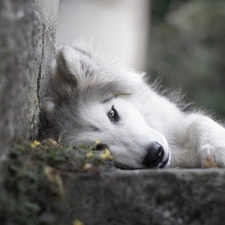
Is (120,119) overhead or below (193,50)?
overhead

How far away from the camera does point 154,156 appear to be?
3.31 m

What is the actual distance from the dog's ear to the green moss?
1.31 metres

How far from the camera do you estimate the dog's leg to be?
3213 millimetres

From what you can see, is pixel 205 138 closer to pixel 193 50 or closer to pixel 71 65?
pixel 71 65

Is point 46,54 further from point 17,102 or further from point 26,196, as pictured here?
point 26,196

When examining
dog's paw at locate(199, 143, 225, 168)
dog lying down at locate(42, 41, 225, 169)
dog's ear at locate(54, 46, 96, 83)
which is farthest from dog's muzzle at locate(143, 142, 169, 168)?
dog's ear at locate(54, 46, 96, 83)

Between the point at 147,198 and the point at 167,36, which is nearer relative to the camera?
the point at 147,198

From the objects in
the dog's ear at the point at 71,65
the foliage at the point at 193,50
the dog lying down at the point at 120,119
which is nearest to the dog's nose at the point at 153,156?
the dog lying down at the point at 120,119

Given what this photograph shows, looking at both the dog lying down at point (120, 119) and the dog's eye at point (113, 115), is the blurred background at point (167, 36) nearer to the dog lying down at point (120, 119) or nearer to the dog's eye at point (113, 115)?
the dog lying down at point (120, 119)

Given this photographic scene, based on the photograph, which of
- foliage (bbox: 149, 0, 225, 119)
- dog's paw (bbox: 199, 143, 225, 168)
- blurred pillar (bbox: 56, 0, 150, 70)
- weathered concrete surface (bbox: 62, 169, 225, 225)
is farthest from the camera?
foliage (bbox: 149, 0, 225, 119)

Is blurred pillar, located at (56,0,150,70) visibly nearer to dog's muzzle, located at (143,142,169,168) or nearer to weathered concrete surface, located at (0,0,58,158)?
dog's muzzle, located at (143,142,169,168)

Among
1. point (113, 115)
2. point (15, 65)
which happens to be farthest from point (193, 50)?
point (15, 65)

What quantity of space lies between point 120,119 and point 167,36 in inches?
A: 461

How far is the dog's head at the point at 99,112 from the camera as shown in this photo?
338 cm
